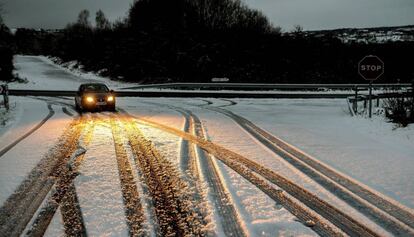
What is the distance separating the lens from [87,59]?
2071 inches

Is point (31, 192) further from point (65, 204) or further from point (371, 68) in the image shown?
point (371, 68)

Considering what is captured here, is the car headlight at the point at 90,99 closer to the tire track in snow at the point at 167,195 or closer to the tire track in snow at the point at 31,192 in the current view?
the tire track in snow at the point at 31,192

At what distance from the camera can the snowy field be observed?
454cm

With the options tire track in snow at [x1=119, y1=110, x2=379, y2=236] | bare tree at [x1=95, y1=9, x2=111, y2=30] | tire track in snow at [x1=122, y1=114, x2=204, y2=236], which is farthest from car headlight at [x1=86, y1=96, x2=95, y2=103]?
bare tree at [x1=95, y1=9, x2=111, y2=30]

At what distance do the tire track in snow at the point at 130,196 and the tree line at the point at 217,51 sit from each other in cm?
2912

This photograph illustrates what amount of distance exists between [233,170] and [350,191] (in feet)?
6.78

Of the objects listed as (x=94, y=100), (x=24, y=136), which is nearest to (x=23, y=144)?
(x=24, y=136)

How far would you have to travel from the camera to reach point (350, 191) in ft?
18.6

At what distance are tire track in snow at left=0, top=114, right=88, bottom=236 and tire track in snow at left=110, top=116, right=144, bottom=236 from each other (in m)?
1.10

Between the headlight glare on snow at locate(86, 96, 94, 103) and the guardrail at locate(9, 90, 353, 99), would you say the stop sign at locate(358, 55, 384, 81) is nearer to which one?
the headlight glare on snow at locate(86, 96, 94, 103)

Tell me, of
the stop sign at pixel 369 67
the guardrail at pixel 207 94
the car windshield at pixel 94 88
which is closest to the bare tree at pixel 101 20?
the guardrail at pixel 207 94

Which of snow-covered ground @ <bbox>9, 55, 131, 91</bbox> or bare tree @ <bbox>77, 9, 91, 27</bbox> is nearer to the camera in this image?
snow-covered ground @ <bbox>9, 55, 131, 91</bbox>

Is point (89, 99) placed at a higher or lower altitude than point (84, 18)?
lower

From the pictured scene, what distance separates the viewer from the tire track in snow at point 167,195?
4.33m
